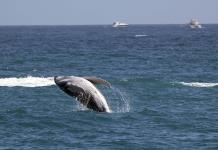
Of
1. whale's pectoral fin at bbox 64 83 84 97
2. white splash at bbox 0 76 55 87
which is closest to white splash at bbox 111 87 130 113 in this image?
white splash at bbox 0 76 55 87

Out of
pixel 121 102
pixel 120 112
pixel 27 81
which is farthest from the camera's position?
pixel 27 81

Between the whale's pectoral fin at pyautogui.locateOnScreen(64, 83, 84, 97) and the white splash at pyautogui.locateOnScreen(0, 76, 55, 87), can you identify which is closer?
the whale's pectoral fin at pyautogui.locateOnScreen(64, 83, 84, 97)

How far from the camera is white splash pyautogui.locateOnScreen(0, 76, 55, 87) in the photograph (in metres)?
50.1

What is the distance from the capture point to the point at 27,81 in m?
52.7

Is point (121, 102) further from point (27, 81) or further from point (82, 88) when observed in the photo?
point (27, 81)

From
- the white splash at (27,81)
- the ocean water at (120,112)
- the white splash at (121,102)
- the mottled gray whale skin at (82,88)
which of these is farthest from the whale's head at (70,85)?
the white splash at (27,81)

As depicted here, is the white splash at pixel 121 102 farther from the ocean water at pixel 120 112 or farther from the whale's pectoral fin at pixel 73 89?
the whale's pectoral fin at pixel 73 89

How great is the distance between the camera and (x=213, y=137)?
28.8 m

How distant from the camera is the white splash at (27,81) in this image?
5008cm

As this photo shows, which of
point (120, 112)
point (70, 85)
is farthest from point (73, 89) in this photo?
point (120, 112)

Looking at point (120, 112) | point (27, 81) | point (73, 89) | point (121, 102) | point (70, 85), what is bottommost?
point (120, 112)

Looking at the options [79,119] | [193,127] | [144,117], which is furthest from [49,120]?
[193,127]

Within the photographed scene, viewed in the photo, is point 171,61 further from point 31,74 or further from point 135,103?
point 135,103

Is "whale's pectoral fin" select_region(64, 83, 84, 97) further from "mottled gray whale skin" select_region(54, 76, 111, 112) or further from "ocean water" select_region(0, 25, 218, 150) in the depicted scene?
"ocean water" select_region(0, 25, 218, 150)
